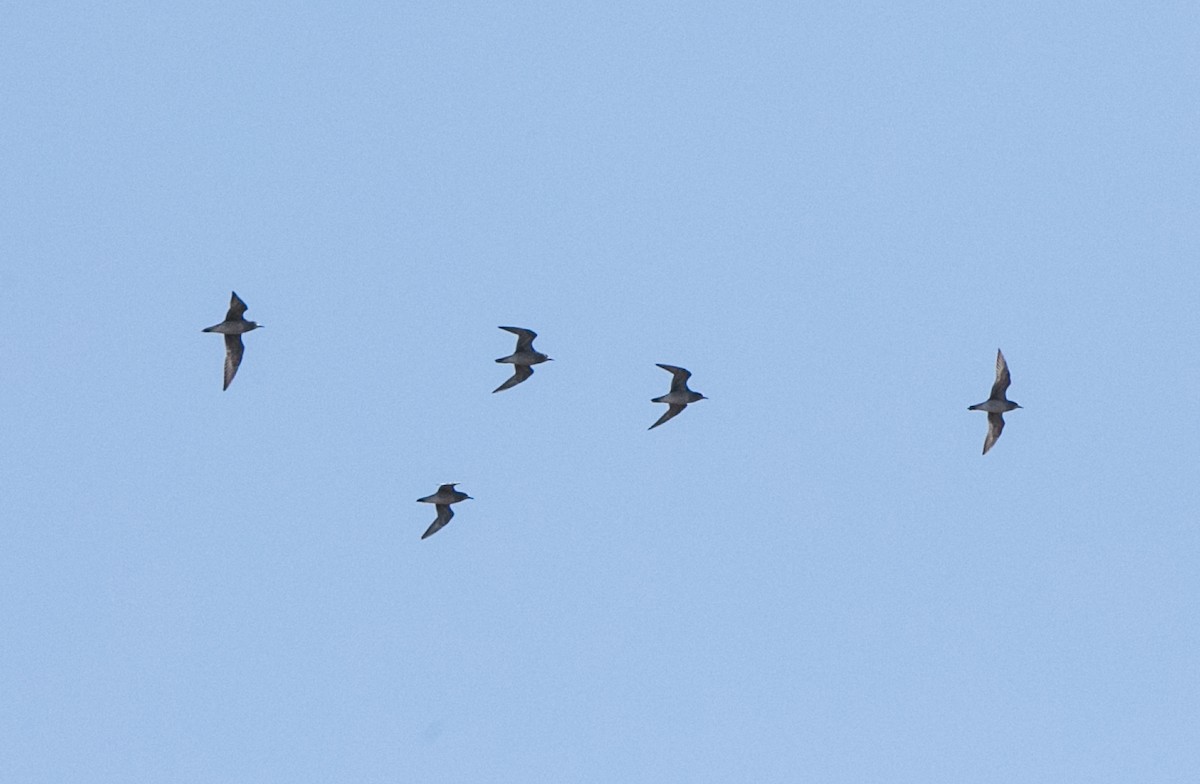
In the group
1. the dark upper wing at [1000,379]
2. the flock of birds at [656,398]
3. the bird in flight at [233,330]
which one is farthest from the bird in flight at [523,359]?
the dark upper wing at [1000,379]

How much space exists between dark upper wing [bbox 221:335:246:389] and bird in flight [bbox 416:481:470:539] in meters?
8.02

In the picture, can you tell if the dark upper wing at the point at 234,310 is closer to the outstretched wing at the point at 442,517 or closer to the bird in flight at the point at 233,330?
the bird in flight at the point at 233,330

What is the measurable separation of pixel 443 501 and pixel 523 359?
19.5 ft

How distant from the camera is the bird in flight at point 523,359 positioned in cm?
7331

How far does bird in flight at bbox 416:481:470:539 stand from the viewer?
7438 cm

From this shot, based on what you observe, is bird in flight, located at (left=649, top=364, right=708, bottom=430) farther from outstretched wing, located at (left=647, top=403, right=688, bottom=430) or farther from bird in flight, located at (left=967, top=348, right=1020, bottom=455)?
bird in flight, located at (left=967, top=348, right=1020, bottom=455)

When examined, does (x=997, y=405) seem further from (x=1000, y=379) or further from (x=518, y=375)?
(x=518, y=375)

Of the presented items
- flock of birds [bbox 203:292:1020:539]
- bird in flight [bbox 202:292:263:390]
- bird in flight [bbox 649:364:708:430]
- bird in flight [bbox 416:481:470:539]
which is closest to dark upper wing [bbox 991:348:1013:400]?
flock of birds [bbox 203:292:1020:539]

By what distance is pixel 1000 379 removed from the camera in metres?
75.2

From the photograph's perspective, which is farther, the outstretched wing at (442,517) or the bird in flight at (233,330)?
the outstretched wing at (442,517)

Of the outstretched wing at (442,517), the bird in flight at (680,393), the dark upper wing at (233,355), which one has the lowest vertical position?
the outstretched wing at (442,517)

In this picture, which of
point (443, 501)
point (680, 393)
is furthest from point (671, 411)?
point (443, 501)

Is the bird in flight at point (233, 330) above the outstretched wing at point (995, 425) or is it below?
below

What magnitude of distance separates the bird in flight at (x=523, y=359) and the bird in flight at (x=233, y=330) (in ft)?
29.1
